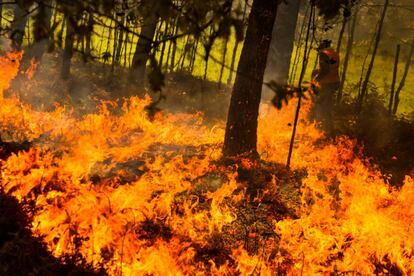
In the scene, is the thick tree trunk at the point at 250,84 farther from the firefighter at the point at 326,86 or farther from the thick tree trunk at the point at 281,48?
the thick tree trunk at the point at 281,48

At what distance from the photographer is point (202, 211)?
6.46m

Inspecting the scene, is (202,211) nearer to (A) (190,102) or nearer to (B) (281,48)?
(B) (281,48)

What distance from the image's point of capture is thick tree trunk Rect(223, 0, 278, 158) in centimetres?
725

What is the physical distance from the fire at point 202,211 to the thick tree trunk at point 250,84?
498mm

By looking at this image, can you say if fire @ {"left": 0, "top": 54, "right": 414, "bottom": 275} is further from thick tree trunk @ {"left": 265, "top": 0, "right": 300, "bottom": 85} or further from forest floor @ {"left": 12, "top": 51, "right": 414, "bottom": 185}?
thick tree trunk @ {"left": 265, "top": 0, "right": 300, "bottom": 85}

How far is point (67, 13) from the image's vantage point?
2.38 meters

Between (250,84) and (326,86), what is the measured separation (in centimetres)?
418

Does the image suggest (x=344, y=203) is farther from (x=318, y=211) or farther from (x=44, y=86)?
(x=44, y=86)

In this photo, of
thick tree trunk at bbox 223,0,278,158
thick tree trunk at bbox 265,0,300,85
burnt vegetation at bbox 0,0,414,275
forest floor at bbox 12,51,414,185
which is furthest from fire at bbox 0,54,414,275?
thick tree trunk at bbox 265,0,300,85

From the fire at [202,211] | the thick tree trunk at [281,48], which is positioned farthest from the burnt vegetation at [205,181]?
the thick tree trunk at [281,48]

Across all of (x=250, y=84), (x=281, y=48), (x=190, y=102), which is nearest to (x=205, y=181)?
(x=250, y=84)

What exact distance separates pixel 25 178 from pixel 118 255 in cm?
230

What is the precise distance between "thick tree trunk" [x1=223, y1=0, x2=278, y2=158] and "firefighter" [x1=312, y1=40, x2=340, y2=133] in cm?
280

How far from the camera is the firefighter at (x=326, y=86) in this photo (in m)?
10.2
